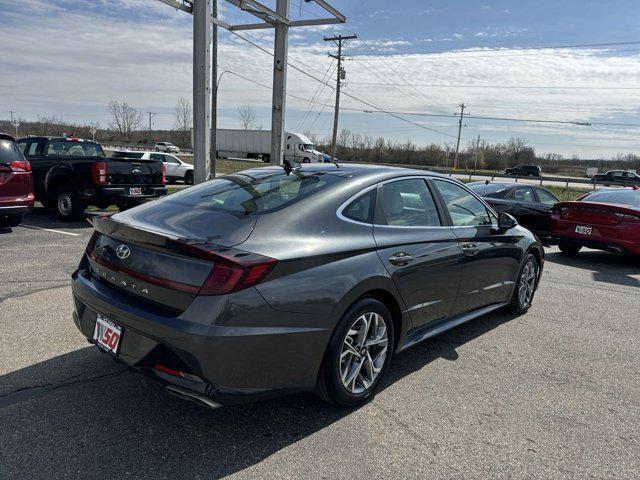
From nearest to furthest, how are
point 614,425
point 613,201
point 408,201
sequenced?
1. point 614,425
2. point 408,201
3. point 613,201

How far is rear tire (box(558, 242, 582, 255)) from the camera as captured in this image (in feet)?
31.7

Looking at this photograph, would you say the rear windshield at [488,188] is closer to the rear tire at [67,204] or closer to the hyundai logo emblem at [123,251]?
the rear tire at [67,204]

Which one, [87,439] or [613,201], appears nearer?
[87,439]

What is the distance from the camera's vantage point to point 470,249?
13.4 feet

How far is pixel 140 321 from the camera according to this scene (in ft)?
8.40

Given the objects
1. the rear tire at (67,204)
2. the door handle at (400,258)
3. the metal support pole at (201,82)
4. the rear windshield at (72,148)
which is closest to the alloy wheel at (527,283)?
the door handle at (400,258)

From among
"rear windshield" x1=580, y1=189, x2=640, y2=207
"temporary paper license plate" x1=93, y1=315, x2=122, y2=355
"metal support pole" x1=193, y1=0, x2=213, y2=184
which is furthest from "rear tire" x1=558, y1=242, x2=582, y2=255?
"temporary paper license plate" x1=93, y1=315, x2=122, y2=355

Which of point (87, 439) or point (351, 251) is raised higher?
point (351, 251)

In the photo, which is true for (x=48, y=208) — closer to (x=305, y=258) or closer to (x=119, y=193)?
(x=119, y=193)

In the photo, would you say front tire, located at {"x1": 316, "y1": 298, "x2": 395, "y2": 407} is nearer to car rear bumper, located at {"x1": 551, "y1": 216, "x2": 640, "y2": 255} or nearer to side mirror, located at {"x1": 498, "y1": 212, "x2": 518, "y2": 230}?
side mirror, located at {"x1": 498, "y1": 212, "x2": 518, "y2": 230}

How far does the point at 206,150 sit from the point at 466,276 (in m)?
7.35

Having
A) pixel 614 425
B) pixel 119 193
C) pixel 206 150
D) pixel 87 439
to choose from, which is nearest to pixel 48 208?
pixel 119 193

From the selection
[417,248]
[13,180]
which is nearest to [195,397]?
[417,248]

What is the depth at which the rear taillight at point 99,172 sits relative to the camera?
9.52 meters
